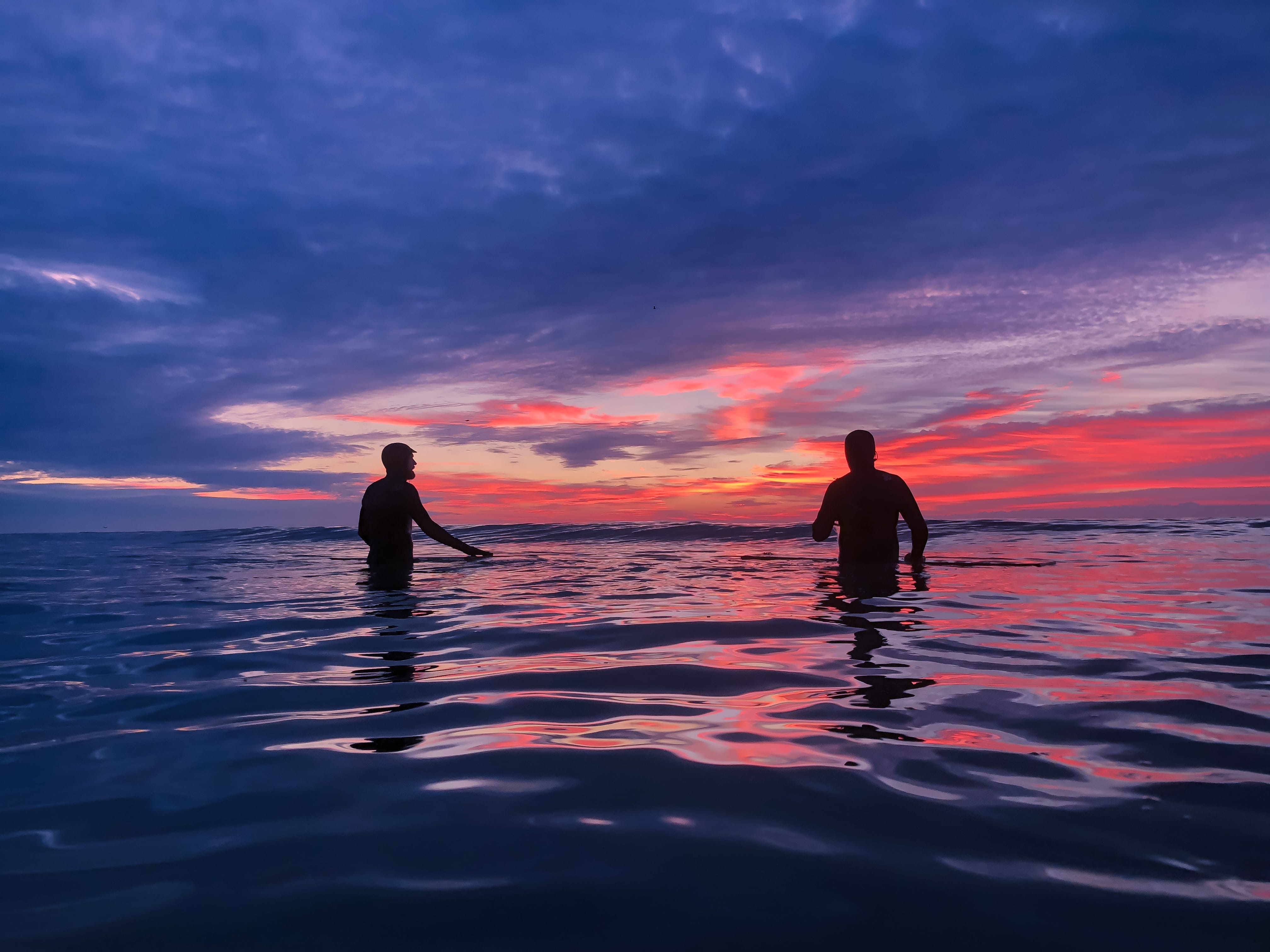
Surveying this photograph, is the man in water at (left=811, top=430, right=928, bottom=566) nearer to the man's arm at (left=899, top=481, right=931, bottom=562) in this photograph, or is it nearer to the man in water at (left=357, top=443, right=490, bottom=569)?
the man's arm at (left=899, top=481, right=931, bottom=562)

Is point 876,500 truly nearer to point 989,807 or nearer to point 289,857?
point 989,807

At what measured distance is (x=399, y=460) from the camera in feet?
35.2

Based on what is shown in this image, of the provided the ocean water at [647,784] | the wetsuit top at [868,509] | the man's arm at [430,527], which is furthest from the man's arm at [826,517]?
the man's arm at [430,527]

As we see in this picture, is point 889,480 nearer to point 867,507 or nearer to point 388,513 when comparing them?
point 867,507

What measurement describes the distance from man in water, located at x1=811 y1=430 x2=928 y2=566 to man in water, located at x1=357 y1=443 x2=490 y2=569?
5781 mm

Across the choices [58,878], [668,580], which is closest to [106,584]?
[668,580]

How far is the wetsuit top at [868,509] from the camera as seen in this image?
9594 millimetres

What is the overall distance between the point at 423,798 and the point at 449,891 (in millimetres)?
672

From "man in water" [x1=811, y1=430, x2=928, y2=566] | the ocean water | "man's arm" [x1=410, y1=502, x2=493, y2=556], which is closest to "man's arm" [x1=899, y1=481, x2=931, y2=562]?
"man in water" [x1=811, y1=430, x2=928, y2=566]

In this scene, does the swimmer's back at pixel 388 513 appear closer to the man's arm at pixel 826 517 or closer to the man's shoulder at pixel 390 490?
the man's shoulder at pixel 390 490

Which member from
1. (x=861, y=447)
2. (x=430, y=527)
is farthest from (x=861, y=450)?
(x=430, y=527)

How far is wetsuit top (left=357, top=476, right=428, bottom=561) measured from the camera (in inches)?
422

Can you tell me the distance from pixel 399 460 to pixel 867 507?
6.93 metres

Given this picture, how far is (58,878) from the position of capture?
6.85 ft
